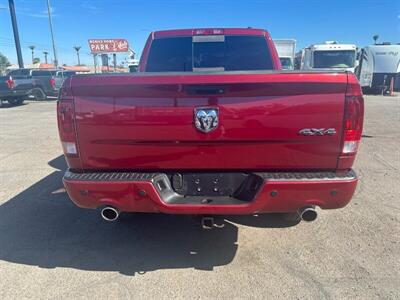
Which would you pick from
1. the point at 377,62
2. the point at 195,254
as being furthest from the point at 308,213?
the point at 377,62

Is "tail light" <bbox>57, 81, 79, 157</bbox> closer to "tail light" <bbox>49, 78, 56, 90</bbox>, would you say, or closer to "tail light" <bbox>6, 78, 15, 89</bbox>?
"tail light" <bbox>6, 78, 15, 89</bbox>

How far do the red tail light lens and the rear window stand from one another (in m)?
1.92

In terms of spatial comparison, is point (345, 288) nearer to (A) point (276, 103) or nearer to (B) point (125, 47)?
(A) point (276, 103)

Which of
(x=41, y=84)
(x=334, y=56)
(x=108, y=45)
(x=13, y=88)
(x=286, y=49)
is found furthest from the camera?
(x=108, y=45)

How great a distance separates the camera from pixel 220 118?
2.42 meters

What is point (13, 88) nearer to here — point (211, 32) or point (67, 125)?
point (211, 32)

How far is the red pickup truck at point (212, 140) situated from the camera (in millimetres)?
2373

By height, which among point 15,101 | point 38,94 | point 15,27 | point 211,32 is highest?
point 15,27

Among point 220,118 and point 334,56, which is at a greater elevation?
point 334,56

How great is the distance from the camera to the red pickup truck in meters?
2.37

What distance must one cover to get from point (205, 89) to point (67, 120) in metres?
1.12

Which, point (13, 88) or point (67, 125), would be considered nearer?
point (67, 125)

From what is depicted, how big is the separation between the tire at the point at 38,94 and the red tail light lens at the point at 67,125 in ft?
65.1

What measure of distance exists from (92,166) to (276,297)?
1833 mm
